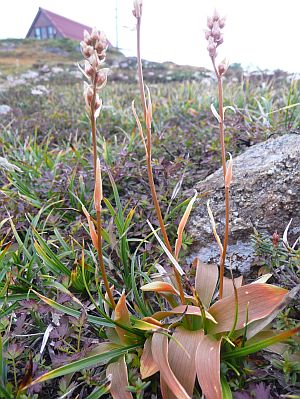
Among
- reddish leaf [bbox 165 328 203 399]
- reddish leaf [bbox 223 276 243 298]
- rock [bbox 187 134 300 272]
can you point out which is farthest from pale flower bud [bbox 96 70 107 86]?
rock [bbox 187 134 300 272]

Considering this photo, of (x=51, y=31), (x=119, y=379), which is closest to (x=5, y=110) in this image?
(x=119, y=379)

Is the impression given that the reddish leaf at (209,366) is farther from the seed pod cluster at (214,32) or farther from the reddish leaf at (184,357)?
the seed pod cluster at (214,32)

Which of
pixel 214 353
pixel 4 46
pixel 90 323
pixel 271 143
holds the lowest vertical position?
pixel 90 323

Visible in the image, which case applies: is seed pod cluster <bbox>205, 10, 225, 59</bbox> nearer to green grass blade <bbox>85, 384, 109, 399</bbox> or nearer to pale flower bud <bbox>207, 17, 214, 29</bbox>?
pale flower bud <bbox>207, 17, 214, 29</bbox>

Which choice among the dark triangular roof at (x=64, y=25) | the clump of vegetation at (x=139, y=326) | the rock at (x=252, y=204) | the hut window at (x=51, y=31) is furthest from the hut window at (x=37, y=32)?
the clump of vegetation at (x=139, y=326)

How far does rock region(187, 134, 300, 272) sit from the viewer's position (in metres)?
2.00

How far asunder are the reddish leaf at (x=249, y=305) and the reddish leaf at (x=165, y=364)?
7.8 inches

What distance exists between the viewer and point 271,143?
8.08 ft

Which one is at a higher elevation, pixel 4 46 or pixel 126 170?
pixel 4 46

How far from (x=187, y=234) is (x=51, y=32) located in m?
46.2

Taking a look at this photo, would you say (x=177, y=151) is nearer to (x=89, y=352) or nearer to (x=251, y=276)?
(x=251, y=276)

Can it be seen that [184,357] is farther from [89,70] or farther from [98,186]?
[89,70]

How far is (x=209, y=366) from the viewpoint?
4.01ft

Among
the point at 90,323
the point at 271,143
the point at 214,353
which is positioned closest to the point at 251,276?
the point at 214,353
